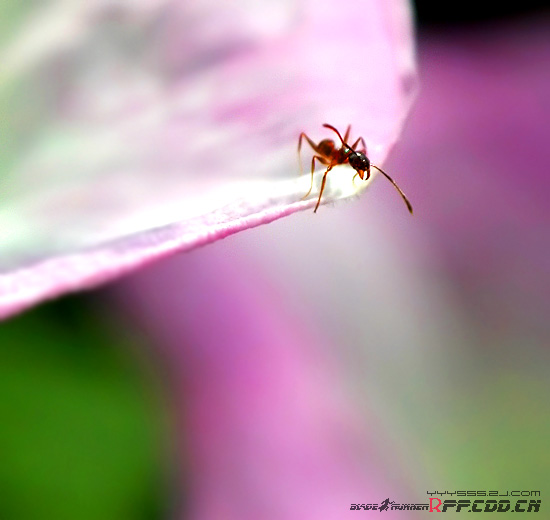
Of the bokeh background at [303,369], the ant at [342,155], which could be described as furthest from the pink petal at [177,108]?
the bokeh background at [303,369]

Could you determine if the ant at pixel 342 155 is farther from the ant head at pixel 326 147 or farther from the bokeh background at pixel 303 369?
the bokeh background at pixel 303 369

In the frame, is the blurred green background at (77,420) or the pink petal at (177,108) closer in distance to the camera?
the pink petal at (177,108)

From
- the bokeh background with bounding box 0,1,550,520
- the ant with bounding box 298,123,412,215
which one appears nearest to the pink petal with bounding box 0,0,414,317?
the ant with bounding box 298,123,412,215

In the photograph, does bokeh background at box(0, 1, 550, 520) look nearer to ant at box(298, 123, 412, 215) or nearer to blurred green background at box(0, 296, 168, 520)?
blurred green background at box(0, 296, 168, 520)

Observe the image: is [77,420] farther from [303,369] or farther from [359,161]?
[359,161]

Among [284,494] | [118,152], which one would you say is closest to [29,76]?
[118,152]

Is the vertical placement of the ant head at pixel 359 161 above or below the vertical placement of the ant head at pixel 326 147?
below
